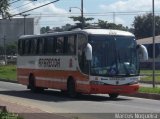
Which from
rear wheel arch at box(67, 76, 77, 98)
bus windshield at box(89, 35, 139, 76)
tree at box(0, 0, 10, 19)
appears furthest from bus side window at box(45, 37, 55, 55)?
tree at box(0, 0, 10, 19)

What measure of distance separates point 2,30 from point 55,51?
115898 millimetres

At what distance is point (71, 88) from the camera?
25828mm

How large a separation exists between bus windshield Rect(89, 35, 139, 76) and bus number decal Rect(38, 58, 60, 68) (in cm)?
338

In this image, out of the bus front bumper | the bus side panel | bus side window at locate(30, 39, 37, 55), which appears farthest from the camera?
bus side window at locate(30, 39, 37, 55)

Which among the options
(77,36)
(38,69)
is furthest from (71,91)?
(38,69)

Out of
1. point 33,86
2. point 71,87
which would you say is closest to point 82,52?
point 71,87

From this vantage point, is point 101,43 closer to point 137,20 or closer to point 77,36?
point 77,36

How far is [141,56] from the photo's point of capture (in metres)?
25.8

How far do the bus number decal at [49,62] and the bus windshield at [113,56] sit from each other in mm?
3379

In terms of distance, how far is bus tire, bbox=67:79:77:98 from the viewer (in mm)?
25555

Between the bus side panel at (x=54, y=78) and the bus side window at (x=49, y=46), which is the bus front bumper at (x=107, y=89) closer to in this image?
the bus side panel at (x=54, y=78)

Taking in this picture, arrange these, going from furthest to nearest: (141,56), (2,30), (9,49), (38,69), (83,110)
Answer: (9,49) → (2,30) → (38,69) → (141,56) → (83,110)

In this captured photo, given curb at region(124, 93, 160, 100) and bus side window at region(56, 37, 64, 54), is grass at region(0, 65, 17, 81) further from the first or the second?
curb at region(124, 93, 160, 100)

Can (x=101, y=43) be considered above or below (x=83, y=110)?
above
